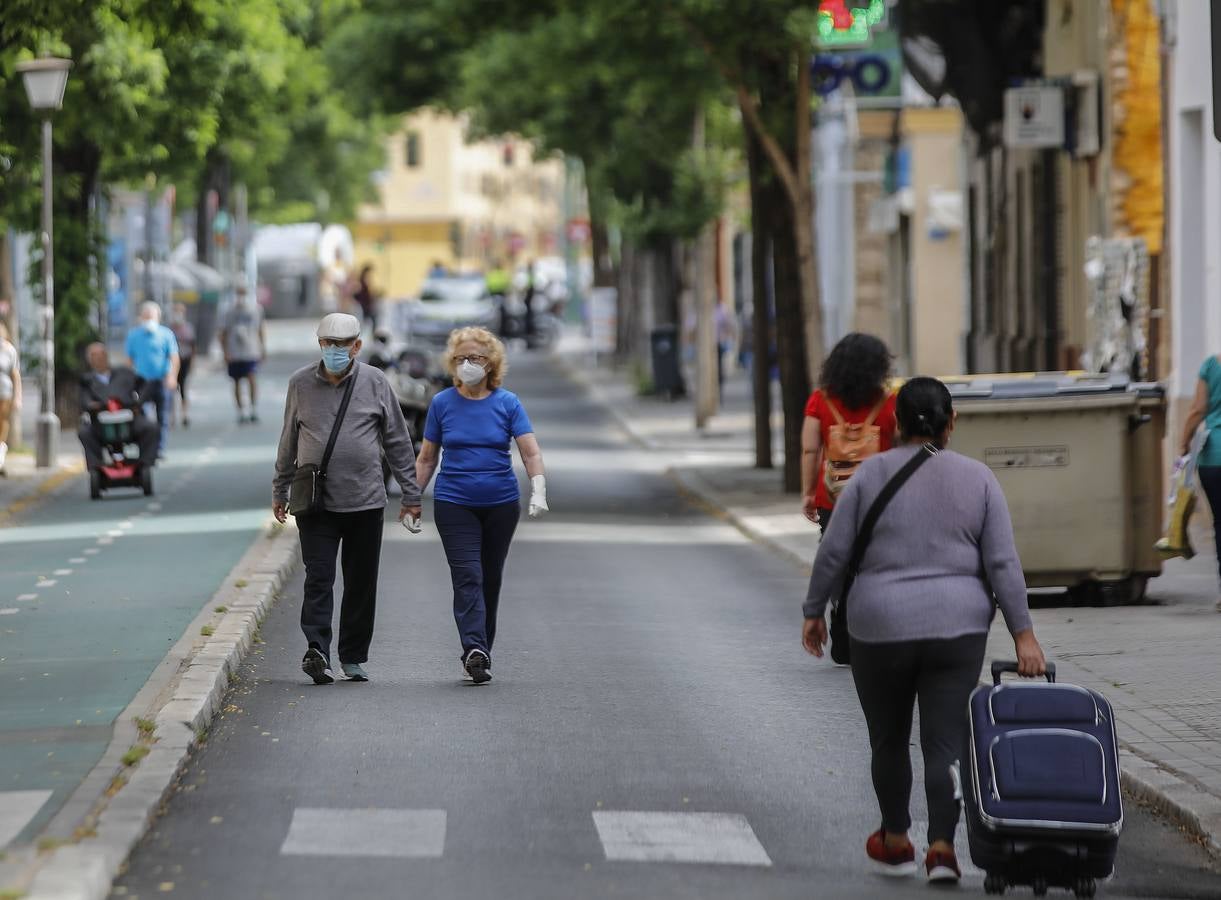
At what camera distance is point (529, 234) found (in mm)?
147875

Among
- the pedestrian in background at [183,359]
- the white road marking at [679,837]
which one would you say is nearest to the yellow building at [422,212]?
the pedestrian in background at [183,359]

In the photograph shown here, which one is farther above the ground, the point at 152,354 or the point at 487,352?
the point at 487,352

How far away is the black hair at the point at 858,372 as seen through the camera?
475 inches

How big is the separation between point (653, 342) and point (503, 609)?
1070 inches

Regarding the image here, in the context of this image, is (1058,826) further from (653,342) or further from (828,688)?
(653,342)

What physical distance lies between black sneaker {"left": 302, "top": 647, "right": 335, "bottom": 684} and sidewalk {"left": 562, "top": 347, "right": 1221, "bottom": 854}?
3337 millimetres

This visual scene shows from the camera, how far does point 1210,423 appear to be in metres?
14.3

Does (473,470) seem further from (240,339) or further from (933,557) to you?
(240,339)

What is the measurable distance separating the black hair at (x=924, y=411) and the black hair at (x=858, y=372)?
440cm

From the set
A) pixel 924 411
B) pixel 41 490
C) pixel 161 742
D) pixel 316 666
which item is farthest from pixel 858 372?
pixel 41 490

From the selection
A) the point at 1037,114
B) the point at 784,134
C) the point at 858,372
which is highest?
the point at 1037,114

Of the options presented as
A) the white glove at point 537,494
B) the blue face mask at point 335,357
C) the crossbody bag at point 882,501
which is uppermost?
the blue face mask at point 335,357

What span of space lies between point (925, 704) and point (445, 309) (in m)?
55.2

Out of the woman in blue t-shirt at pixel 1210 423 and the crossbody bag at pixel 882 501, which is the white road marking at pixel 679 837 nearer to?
the crossbody bag at pixel 882 501
